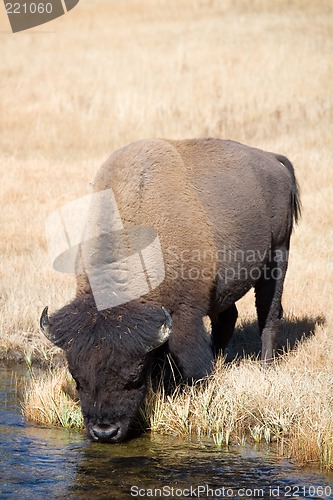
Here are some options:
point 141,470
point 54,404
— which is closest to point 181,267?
point 54,404

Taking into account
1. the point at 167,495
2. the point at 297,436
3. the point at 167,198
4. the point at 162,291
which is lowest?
the point at 297,436

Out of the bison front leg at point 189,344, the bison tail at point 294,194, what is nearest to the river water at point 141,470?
the bison front leg at point 189,344

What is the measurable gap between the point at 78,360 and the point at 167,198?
6.34 ft

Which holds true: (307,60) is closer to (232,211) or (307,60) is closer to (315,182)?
(315,182)

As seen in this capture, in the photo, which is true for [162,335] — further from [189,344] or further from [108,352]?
[189,344]

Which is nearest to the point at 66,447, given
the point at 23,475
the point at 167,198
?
the point at 23,475

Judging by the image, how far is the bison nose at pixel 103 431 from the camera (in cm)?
601

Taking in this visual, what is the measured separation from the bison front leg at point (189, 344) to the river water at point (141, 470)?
67 centimetres

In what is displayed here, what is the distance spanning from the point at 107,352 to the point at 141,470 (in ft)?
3.02

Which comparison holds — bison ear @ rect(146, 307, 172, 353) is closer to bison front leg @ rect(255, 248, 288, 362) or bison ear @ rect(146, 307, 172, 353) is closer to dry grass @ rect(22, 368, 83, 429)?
dry grass @ rect(22, 368, 83, 429)

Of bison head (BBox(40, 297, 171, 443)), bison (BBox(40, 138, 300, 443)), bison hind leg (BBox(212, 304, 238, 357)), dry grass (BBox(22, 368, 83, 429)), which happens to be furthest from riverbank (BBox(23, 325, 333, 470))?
bison hind leg (BBox(212, 304, 238, 357))

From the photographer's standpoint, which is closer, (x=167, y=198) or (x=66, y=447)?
(x=66, y=447)

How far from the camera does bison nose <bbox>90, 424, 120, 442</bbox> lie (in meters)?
6.01

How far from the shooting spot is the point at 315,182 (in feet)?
54.9
